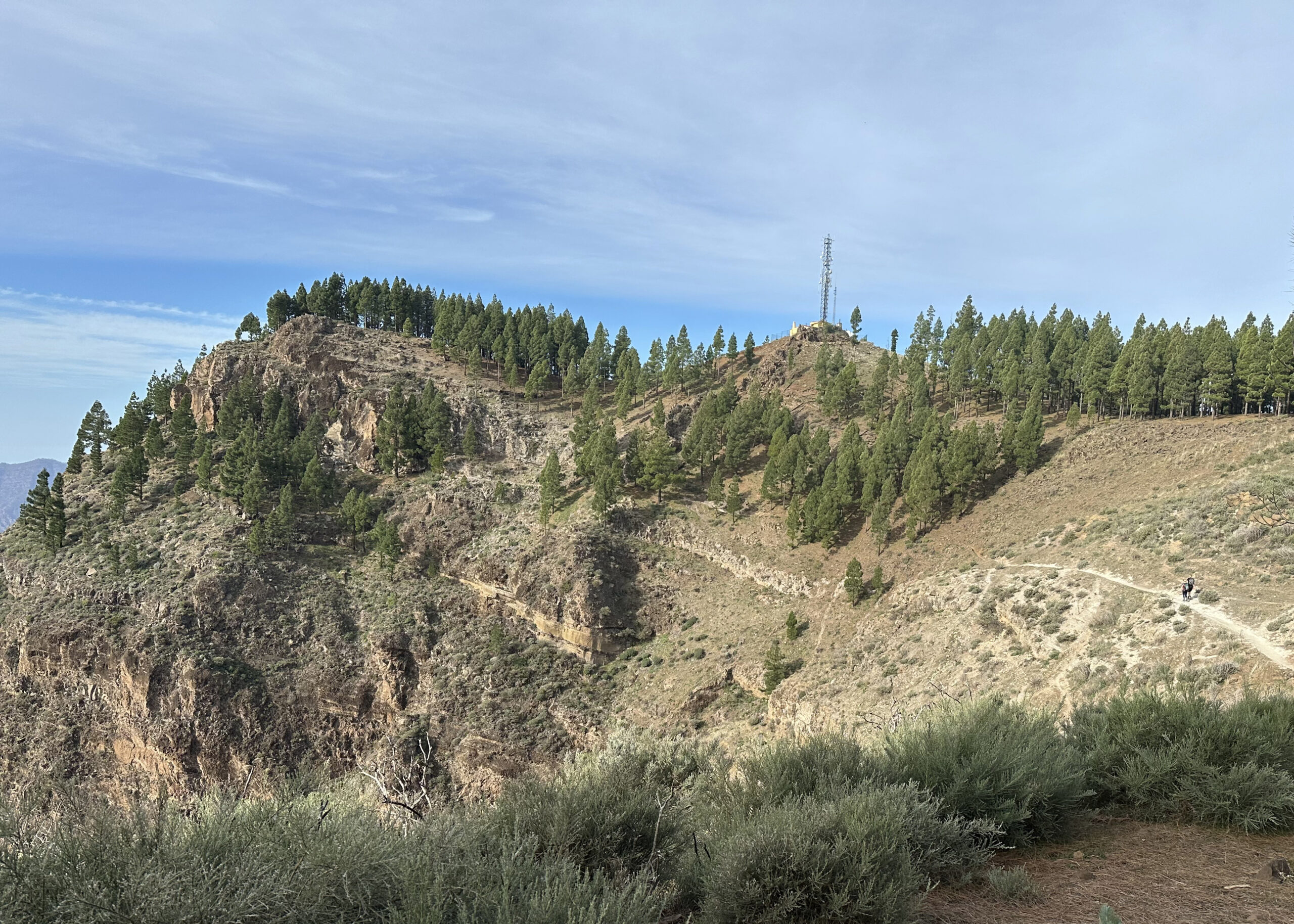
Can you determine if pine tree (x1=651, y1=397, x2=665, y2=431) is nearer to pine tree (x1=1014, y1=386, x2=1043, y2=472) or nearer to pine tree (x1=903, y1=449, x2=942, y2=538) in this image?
pine tree (x1=903, y1=449, x2=942, y2=538)

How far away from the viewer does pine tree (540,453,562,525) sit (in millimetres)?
56500

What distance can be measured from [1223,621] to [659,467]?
39.8m

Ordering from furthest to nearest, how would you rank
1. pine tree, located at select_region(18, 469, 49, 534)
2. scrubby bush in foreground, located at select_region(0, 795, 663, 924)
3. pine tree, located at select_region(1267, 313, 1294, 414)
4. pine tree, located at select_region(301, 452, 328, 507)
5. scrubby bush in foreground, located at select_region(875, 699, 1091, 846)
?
1. pine tree, located at select_region(301, 452, 328, 507)
2. pine tree, located at select_region(18, 469, 49, 534)
3. pine tree, located at select_region(1267, 313, 1294, 414)
4. scrubby bush in foreground, located at select_region(875, 699, 1091, 846)
5. scrubby bush in foreground, located at select_region(0, 795, 663, 924)

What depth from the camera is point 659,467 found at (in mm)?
57250

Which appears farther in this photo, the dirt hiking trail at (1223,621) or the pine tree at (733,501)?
the pine tree at (733,501)

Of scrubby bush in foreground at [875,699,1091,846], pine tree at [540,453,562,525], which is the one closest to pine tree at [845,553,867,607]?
pine tree at [540,453,562,525]

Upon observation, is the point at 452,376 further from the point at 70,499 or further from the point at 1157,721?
the point at 1157,721

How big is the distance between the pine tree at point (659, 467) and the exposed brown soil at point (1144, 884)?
4953cm

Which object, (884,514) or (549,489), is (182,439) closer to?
(549,489)

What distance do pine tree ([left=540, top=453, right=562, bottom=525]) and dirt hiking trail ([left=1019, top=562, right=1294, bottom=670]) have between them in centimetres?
3811

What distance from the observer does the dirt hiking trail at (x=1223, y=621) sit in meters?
19.6

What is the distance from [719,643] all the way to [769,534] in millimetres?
11552

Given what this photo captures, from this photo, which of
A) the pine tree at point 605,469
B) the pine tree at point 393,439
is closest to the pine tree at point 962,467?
the pine tree at point 605,469

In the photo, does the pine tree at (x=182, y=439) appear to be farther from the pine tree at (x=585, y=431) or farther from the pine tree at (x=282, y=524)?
the pine tree at (x=585, y=431)
